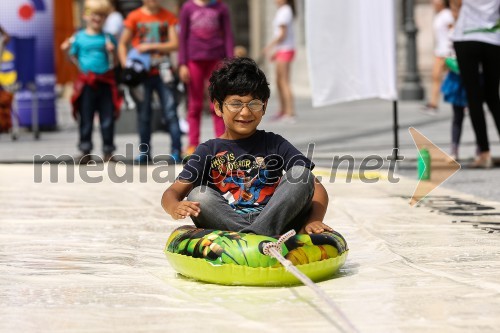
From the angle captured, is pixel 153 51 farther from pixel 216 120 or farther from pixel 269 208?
pixel 269 208

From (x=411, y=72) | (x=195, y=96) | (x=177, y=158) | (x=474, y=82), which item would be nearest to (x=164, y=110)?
(x=195, y=96)

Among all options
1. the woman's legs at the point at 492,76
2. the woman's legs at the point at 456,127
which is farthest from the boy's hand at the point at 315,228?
the woman's legs at the point at 456,127

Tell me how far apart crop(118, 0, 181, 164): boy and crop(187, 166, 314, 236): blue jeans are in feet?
19.8

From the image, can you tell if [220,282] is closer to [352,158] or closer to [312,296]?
[312,296]

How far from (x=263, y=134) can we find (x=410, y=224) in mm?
1829

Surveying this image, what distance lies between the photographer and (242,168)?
5.93 m

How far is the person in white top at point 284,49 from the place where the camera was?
17.4 metres

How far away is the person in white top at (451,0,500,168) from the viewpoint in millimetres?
10484

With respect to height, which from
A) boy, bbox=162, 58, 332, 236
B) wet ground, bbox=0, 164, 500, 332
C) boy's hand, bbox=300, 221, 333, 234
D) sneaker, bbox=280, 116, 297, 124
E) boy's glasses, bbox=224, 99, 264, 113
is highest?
boy's glasses, bbox=224, 99, 264, 113

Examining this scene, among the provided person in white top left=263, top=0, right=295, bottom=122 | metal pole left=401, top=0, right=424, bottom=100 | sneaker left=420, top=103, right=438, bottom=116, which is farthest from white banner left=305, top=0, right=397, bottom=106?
metal pole left=401, top=0, right=424, bottom=100

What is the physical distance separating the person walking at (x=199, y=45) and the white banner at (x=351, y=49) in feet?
3.79

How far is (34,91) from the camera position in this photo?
16594 millimetres

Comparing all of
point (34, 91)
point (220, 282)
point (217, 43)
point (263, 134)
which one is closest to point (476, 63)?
point (217, 43)

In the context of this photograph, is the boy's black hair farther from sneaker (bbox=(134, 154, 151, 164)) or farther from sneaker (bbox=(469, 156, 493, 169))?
sneaker (bbox=(134, 154, 151, 164))
